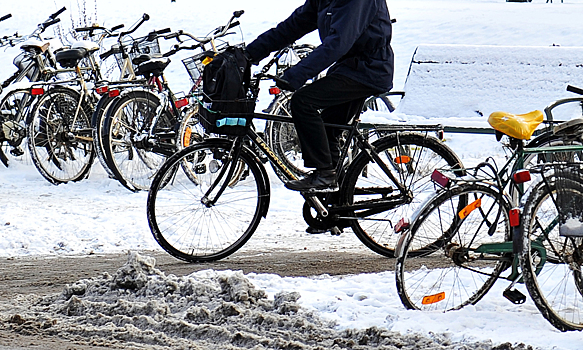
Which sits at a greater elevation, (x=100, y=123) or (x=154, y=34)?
(x=154, y=34)

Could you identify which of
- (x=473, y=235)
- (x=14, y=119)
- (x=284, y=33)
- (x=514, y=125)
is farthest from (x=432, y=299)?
(x=14, y=119)

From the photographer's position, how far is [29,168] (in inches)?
388

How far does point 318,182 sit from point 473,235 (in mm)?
1424

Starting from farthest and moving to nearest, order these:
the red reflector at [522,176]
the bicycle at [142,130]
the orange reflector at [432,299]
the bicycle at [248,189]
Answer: the bicycle at [142,130], the bicycle at [248,189], the orange reflector at [432,299], the red reflector at [522,176]

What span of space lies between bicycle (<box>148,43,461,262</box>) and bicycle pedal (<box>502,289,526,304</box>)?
150 cm

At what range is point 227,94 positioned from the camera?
5.50 metres

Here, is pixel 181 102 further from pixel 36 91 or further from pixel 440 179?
pixel 440 179

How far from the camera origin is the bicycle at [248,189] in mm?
5742

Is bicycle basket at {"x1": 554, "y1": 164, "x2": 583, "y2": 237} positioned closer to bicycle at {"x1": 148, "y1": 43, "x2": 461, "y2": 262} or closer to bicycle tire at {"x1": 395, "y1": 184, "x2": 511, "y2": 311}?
bicycle tire at {"x1": 395, "y1": 184, "x2": 511, "y2": 311}

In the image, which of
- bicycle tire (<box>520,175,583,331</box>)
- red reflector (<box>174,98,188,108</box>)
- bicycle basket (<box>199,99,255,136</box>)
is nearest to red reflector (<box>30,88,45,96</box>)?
red reflector (<box>174,98,188,108</box>)

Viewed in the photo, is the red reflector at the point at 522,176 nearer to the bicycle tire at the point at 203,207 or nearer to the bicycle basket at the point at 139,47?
the bicycle tire at the point at 203,207

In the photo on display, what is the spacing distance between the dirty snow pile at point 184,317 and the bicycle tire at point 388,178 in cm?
123

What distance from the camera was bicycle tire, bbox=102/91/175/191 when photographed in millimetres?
8773

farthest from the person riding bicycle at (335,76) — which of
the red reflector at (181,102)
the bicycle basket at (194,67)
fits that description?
the bicycle basket at (194,67)
